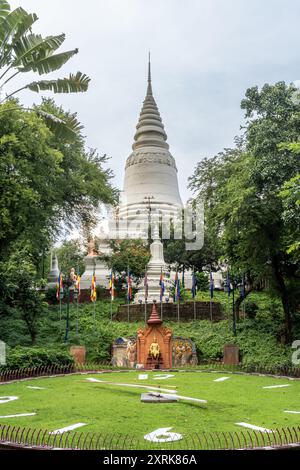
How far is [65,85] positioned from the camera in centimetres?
1452

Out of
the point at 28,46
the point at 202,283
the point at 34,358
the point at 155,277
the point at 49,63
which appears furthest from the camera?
the point at 202,283

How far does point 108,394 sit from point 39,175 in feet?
47.9

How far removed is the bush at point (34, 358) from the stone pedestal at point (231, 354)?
7.21m

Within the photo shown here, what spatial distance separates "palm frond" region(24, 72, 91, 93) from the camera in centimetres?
1423

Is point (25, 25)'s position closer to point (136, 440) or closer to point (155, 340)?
point (136, 440)

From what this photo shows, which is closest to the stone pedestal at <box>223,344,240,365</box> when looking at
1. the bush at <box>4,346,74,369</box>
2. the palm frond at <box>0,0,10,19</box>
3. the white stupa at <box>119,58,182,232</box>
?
the bush at <box>4,346,74,369</box>

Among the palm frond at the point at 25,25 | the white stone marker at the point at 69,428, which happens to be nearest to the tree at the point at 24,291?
the palm frond at the point at 25,25

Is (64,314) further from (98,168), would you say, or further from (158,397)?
(158,397)

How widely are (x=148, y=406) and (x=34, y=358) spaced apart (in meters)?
9.62

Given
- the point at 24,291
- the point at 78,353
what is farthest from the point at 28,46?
the point at 24,291

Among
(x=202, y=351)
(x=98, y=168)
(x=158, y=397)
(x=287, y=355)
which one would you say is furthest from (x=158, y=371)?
(x=98, y=168)

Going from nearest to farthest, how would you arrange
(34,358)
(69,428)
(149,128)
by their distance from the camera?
1. (69,428)
2. (34,358)
3. (149,128)

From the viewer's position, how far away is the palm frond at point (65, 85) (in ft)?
46.7

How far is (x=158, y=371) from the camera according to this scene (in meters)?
22.2
